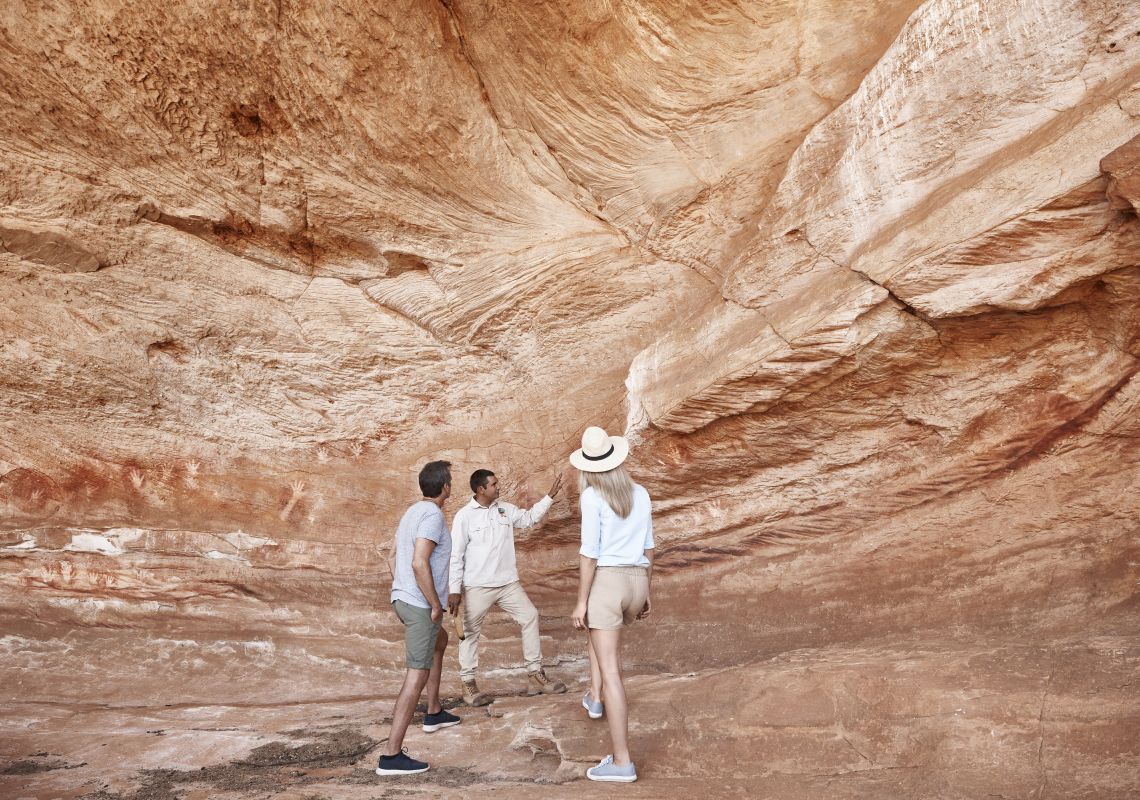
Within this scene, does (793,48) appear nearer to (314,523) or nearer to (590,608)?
(590,608)

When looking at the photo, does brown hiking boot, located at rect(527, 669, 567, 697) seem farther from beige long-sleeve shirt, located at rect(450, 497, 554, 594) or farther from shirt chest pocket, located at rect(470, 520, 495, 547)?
shirt chest pocket, located at rect(470, 520, 495, 547)

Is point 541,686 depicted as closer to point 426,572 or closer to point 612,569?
point 426,572

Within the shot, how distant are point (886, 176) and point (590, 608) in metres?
3.01

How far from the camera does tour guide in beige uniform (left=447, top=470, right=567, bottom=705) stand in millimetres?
5703

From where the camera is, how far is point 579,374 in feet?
23.3

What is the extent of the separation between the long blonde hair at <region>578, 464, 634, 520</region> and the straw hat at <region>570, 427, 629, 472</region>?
33 millimetres

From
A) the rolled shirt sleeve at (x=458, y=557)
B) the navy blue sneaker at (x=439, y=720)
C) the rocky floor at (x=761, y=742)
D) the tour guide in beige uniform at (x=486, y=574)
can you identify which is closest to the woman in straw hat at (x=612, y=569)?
the rocky floor at (x=761, y=742)

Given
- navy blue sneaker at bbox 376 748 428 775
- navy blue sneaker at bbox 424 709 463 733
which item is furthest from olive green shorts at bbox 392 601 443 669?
navy blue sneaker at bbox 424 709 463 733

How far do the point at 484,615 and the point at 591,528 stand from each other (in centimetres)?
185

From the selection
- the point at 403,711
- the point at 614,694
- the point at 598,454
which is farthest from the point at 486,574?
the point at 614,694

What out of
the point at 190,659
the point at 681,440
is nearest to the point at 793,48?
the point at 681,440

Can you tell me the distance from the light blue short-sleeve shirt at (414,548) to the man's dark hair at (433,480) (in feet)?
0.26

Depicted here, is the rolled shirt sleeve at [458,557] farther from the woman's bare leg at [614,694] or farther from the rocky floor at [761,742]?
the woman's bare leg at [614,694]

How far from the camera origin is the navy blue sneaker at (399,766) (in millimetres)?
4391
